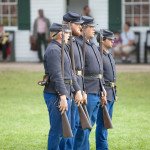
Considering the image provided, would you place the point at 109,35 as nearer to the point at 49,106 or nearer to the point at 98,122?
the point at 98,122

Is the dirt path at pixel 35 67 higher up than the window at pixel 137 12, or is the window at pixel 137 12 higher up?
the window at pixel 137 12

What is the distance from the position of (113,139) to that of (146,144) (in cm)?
75

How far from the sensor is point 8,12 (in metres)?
26.7

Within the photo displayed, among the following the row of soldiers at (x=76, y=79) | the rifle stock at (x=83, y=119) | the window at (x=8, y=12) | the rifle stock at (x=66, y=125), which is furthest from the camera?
the window at (x=8, y=12)

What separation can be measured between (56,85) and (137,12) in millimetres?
16356

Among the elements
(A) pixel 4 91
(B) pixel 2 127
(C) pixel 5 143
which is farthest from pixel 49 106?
(A) pixel 4 91

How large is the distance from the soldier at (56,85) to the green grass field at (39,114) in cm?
201

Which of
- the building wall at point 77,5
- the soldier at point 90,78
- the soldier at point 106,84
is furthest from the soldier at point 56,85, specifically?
the building wall at point 77,5

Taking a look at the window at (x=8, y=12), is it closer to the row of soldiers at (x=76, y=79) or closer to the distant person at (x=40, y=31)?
the distant person at (x=40, y=31)

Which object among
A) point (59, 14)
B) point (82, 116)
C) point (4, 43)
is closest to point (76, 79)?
point (82, 116)

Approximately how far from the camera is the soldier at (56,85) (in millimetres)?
9617

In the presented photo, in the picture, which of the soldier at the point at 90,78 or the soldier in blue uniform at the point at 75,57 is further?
the soldier at the point at 90,78

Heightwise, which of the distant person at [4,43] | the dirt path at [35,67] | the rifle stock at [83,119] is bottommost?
the dirt path at [35,67]

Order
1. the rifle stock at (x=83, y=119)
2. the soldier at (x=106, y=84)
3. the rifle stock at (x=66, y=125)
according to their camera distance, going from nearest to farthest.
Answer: the rifle stock at (x=66, y=125)
the rifle stock at (x=83, y=119)
the soldier at (x=106, y=84)
